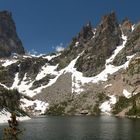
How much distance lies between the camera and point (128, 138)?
123188mm

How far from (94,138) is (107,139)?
5.50m

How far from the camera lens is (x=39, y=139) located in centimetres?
12362

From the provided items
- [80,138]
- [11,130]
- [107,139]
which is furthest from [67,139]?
[11,130]

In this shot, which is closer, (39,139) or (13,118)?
(13,118)

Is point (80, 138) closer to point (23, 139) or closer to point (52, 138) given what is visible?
point (52, 138)

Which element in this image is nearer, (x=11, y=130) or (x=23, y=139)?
(x=11, y=130)

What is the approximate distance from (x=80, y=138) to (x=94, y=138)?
5072 mm

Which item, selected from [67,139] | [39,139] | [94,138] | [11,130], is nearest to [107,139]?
[94,138]

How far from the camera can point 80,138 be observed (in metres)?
127

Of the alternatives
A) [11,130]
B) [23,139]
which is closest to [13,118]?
[11,130]

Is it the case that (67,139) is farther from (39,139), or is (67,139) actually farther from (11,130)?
(11,130)

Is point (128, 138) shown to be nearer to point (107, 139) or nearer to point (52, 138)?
point (107, 139)

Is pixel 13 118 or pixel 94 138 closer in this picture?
pixel 13 118

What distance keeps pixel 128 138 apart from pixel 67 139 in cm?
2149
